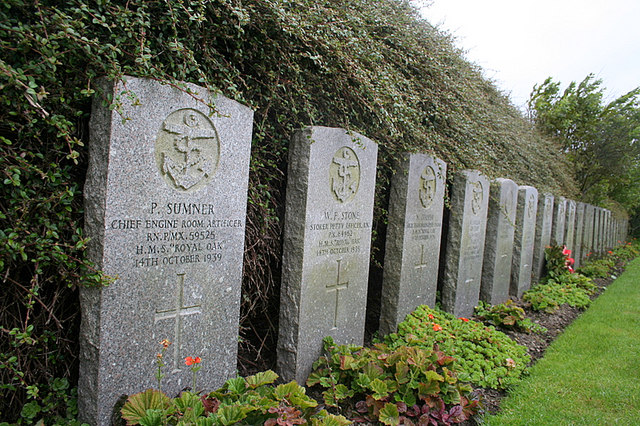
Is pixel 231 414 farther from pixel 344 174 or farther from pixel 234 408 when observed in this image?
pixel 344 174

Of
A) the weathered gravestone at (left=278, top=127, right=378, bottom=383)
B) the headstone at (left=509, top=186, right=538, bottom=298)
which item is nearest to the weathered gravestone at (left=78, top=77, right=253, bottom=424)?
the weathered gravestone at (left=278, top=127, right=378, bottom=383)

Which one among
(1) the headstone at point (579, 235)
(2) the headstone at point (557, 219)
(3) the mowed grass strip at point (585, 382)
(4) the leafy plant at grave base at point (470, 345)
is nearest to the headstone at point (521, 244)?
(3) the mowed grass strip at point (585, 382)

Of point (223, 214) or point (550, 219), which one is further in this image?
point (550, 219)

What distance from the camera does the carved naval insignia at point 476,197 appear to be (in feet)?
18.6

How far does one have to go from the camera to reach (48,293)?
89.0 inches

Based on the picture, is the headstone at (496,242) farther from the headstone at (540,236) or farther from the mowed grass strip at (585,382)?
the headstone at (540,236)

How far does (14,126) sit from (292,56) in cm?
192

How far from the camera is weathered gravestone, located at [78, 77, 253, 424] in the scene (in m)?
2.13

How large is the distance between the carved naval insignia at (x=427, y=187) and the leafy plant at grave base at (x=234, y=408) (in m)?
2.94

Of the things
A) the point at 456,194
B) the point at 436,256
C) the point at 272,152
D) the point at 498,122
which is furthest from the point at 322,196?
the point at 498,122

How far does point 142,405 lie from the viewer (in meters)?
2.01

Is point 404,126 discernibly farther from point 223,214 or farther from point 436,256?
point 223,214

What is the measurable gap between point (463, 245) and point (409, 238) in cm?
136

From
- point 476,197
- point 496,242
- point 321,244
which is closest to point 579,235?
point 496,242
